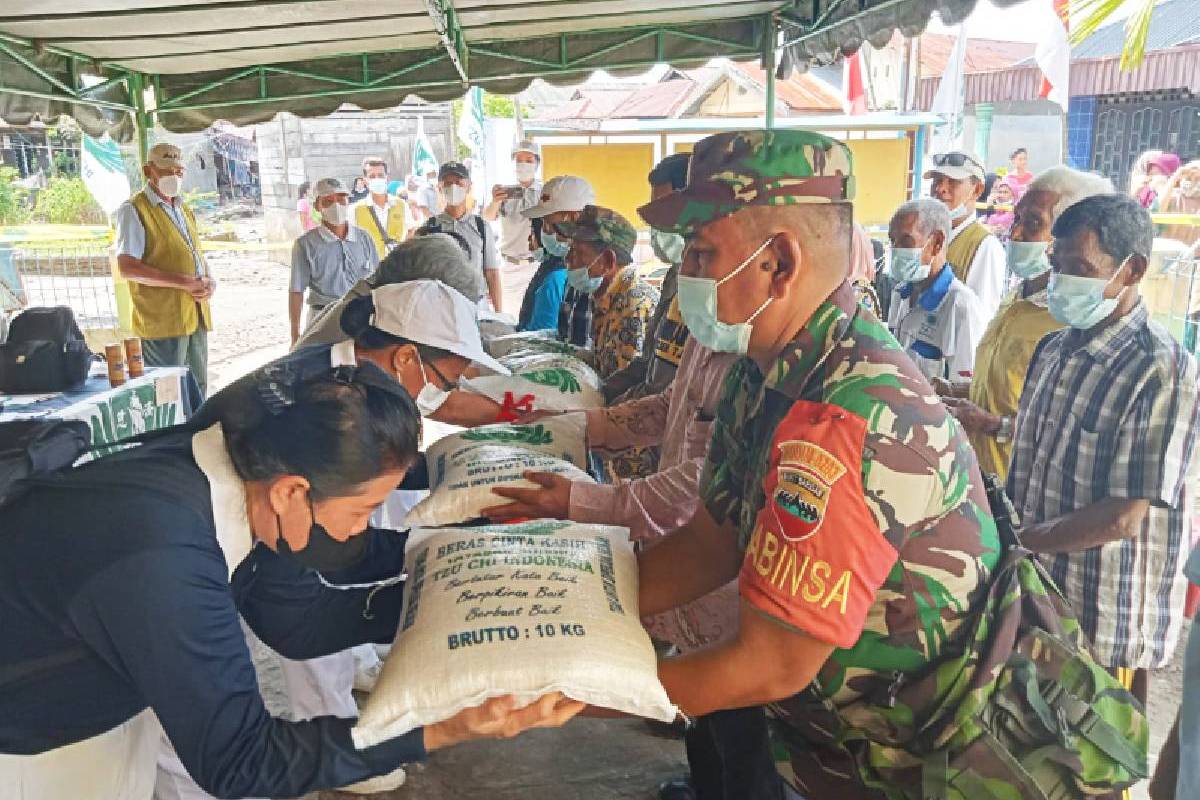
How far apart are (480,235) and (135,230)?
249 centimetres

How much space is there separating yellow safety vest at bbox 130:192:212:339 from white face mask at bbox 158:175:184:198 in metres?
0.10

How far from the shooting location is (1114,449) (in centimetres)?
234

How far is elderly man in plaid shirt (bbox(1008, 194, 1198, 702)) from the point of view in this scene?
228 cm

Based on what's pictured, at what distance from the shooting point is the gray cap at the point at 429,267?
2812 mm

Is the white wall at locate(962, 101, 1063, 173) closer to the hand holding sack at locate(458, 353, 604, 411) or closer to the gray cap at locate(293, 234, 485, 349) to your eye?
the hand holding sack at locate(458, 353, 604, 411)

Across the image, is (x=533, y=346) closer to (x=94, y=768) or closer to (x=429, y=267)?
(x=429, y=267)

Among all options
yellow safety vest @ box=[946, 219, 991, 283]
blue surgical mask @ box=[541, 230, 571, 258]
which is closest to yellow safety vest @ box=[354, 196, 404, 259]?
blue surgical mask @ box=[541, 230, 571, 258]

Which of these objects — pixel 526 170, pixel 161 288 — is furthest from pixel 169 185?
pixel 526 170

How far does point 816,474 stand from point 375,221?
33.7 feet

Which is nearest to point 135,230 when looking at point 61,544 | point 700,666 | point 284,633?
point 284,633

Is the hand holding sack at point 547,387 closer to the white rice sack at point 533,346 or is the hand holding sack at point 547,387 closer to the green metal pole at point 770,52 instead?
the white rice sack at point 533,346

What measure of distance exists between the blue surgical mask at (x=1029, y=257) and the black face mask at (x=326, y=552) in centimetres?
273

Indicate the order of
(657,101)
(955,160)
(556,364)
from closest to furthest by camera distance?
(556,364)
(955,160)
(657,101)

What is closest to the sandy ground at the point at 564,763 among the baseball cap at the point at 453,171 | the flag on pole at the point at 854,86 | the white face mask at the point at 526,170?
the baseball cap at the point at 453,171
